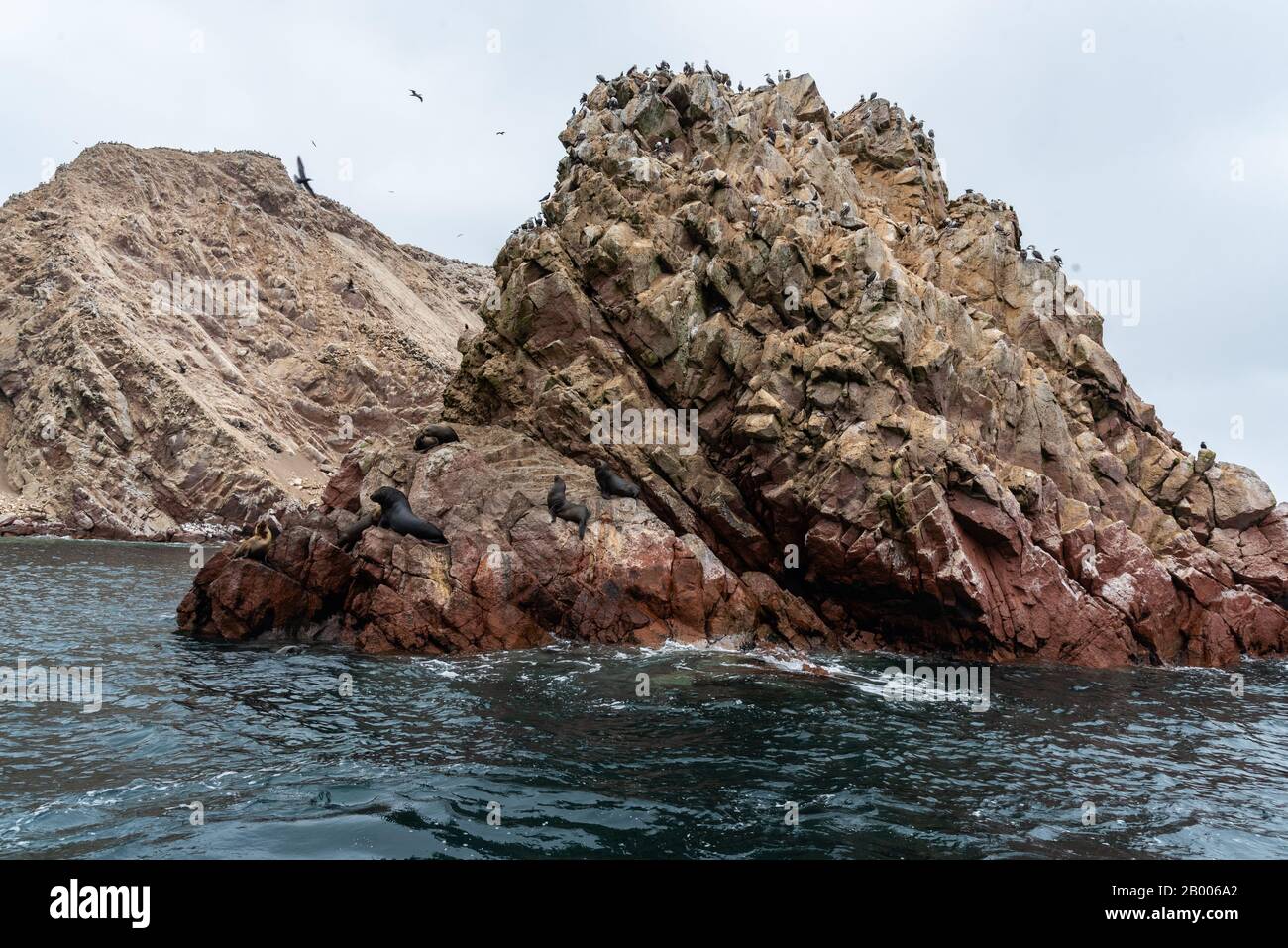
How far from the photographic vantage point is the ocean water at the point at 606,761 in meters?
8.87

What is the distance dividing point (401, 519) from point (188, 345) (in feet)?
194

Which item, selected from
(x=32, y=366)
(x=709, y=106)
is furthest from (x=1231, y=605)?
(x=32, y=366)

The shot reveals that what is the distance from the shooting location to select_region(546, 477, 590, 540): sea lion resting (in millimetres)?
21062

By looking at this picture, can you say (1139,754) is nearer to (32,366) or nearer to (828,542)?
(828,542)
